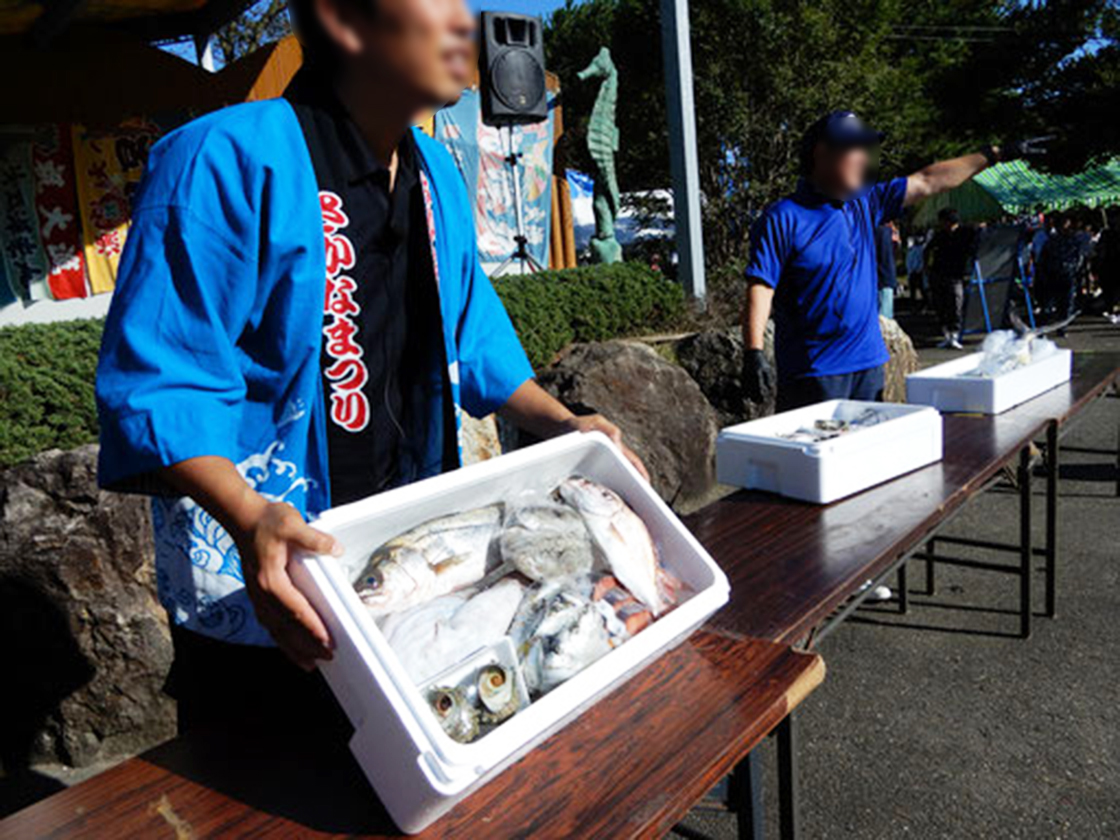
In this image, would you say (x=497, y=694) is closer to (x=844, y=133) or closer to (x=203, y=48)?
(x=844, y=133)

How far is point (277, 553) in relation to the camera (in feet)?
3.18

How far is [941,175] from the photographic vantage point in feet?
12.4

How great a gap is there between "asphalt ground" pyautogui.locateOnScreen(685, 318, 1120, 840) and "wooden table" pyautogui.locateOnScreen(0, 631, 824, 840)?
1495 mm

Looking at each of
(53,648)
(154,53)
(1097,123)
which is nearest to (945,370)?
(53,648)

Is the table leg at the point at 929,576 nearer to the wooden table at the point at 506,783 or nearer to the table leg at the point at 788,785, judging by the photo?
the table leg at the point at 788,785

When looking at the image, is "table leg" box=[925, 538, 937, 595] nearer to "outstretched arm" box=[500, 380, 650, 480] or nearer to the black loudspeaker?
"outstretched arm" box=[500, 380, 650, 480]

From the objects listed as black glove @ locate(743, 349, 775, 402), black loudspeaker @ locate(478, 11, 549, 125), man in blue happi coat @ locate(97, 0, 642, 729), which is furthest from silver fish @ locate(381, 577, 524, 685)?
black loudspeaker @ locate(478, 11, 549, 125)

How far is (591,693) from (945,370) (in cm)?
335

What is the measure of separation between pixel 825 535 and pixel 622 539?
1.07 meters

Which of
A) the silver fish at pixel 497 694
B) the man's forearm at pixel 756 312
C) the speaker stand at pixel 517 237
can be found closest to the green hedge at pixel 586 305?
the speaker stand at pixel 517 237

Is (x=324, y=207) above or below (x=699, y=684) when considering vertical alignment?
above

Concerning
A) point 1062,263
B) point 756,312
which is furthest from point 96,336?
point 1062,263

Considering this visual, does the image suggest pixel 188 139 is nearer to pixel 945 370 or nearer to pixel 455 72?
pixel 455 72

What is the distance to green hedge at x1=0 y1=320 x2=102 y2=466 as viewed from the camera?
Answer: 4559 millimetres
